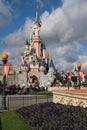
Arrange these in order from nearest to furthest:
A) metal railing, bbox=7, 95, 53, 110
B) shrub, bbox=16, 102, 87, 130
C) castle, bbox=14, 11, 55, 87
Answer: shrub, bbox=16, 102, 87, 130
metal railing, bbox=7, 95, 53, 110
castle, bbox=14, 11, 55, 87

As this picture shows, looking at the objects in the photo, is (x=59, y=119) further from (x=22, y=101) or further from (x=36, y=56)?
(x=36, y=56)

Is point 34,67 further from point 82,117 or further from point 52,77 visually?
point 82,117

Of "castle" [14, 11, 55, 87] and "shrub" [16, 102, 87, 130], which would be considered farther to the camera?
"castle" [14, 11, 55, 87]

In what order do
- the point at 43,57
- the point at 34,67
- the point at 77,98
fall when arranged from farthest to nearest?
the point at 43,57, the point at 34,67, the point at 77,98

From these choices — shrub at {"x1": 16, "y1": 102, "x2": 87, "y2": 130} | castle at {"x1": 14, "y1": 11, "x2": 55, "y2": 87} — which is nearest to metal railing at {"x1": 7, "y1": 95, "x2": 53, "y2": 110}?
shrub at {"x1": 16, "y1": 102, "x2": 87, "y2": 130}

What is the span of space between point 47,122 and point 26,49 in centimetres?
9490

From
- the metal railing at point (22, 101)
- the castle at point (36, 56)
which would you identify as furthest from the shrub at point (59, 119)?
the castle at point (36, 56)

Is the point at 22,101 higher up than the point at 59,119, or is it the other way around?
the point at 22,101

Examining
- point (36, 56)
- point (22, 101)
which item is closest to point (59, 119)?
point (22, 101)

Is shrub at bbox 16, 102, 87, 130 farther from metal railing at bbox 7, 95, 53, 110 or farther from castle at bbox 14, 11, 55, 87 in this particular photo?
castle at bbox 14, 11, 55, 87

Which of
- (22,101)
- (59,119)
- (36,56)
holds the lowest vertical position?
(59,119)

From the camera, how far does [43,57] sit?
331 feet

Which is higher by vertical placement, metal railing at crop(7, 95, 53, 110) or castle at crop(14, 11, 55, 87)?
castle at crop(14, 11, 55, 87)

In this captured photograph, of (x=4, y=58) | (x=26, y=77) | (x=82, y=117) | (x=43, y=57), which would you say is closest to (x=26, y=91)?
(x=4, y=58)
